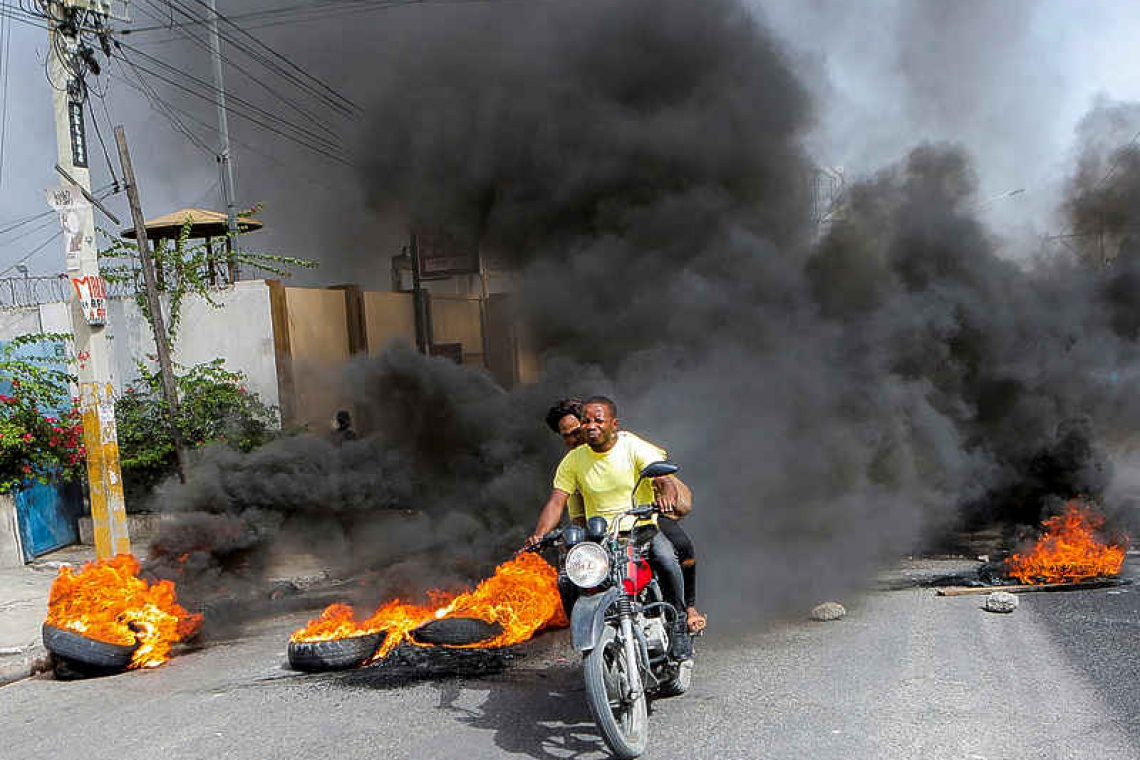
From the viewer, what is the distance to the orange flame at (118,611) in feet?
20.9

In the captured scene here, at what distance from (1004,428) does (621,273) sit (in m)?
4.84

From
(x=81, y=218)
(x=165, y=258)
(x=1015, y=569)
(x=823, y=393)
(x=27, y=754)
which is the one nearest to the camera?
(x=27, y=754)

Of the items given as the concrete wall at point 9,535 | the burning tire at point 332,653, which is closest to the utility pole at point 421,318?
the concrete wall at point 9,535

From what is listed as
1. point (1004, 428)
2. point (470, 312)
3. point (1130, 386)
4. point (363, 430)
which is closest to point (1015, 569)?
point (1004, 428)

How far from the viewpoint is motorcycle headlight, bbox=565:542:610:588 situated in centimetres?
416

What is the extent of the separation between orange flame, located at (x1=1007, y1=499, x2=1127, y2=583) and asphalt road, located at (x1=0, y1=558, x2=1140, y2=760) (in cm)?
56

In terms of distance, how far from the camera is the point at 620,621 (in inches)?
163

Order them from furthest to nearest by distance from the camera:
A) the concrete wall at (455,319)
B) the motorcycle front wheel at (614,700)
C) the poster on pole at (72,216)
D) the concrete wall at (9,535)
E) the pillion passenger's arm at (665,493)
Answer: the concrete wall at (455,319), the concrete wall at (9,535), the poster on pole at (72,216), the pillion passenger's arm at (665,493), the motorcycle front wheel at (614,700)

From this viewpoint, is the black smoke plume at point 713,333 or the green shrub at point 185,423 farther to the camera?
the green shrub at point 185,423

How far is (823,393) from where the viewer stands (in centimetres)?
898

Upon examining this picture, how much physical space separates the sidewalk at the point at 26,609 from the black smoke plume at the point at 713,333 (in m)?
1.52

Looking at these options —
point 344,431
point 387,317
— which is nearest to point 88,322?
point 344,431

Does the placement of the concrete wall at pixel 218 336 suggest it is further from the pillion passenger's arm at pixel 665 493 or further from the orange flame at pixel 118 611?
the pillion passenger's arm at pixel 665 493

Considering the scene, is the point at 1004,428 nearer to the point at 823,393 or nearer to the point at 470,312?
the point at 823,393
